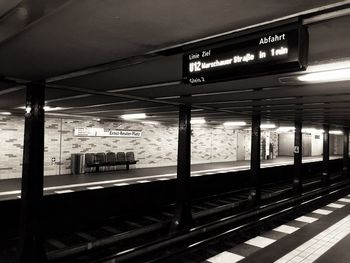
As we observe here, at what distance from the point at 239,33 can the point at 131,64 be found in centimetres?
146

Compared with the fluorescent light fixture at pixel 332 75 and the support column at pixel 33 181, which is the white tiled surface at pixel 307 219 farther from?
the support column at pixel 33 181

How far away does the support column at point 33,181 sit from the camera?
4793 millimetres

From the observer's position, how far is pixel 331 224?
299 inches

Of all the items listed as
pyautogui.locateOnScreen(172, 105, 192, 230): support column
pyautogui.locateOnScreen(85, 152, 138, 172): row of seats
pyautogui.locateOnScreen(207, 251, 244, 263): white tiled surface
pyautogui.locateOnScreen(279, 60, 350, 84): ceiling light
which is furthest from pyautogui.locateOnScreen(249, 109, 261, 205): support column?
pyautogui.locateOnScreen(85, 152, 138, 172): row of seats

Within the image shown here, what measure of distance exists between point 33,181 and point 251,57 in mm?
4023

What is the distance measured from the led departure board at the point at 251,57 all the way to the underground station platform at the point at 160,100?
0.01 meters

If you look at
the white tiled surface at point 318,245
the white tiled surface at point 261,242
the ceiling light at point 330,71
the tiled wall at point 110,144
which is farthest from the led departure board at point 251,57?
the tiled wall at point 110,144

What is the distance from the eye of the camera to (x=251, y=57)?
2451 mm

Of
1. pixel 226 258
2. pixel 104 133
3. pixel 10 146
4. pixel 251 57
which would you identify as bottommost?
pixel 226 258

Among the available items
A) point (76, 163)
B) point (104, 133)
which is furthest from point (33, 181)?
point (104, 133)

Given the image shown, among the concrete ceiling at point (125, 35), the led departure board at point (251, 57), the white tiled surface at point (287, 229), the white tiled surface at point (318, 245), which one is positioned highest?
the concrete ceiling at point (125, 35)

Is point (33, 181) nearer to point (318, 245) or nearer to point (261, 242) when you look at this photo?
point (261, 242)

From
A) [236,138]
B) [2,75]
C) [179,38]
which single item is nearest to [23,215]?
[2,75]

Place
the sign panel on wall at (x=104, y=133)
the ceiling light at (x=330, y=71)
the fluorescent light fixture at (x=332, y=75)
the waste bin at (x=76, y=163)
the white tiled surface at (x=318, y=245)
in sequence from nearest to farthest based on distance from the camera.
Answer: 1. the ceiling light at (x=330, y=71)
2. the fluorescent light fixture at (x=332, y=75)
3. the white tiled surface at (x=318, y=245)
4. the waste bin at (x=76, y=163)
5. the sign panel on wall at (x=104, y=133)
